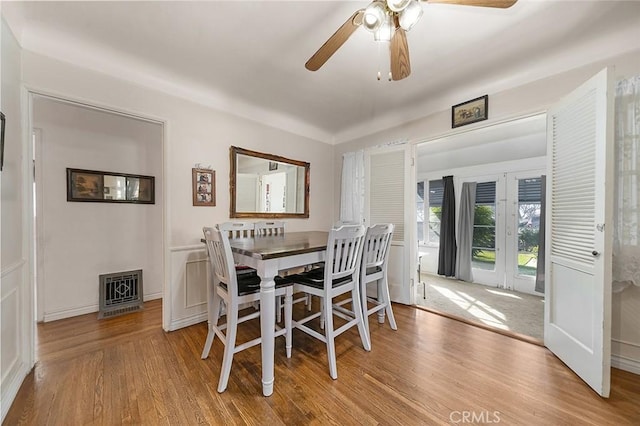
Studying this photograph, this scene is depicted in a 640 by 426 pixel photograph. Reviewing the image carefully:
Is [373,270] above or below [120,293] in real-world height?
above

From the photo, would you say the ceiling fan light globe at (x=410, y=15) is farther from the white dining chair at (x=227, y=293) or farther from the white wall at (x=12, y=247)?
the white wall at (x=12, y=247)

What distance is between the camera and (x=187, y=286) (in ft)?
8.30

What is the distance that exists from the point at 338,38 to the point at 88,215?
328 cm

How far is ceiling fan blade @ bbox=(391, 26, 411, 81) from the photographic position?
1392mm

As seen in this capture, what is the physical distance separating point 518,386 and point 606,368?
50 cm

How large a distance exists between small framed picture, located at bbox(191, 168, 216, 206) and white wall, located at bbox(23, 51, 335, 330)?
0.05 metres

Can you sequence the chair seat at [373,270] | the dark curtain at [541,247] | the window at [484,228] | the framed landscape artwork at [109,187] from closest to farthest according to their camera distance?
the chair seat at [373,270]
the framed landscape artwork at [109,187]
the dark curtain at [541,247]
the window at [484,228]

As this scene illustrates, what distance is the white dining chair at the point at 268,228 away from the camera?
2789 millimetres

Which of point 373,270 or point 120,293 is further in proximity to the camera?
point 120,293

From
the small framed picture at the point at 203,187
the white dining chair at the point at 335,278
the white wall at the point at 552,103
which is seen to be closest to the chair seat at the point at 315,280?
the white dining chair at the point at 335,278

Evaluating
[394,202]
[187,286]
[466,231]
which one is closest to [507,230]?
[466,231]

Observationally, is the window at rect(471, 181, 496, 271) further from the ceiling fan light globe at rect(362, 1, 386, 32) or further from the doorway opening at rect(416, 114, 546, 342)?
the ceiling fan light globe at rect(362, 1, 386, 32)

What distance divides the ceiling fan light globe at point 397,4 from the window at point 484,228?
4043 millimetres

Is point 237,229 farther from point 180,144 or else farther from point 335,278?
point 335,278
